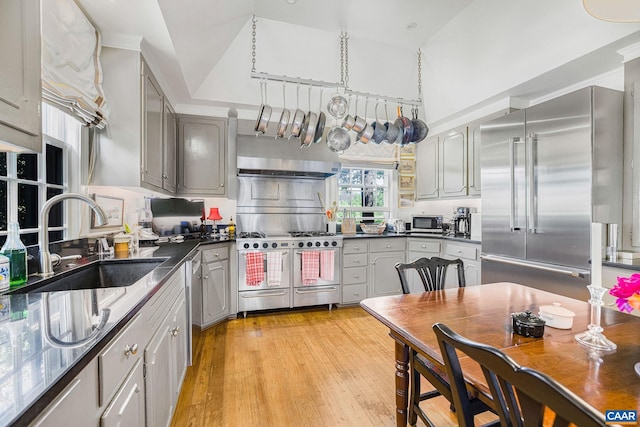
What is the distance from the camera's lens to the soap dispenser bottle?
1177mm

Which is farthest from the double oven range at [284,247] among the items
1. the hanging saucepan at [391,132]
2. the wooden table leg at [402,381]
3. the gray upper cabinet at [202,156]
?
the wooden table leg at [402,381]

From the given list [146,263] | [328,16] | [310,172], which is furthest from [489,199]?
[146,263]

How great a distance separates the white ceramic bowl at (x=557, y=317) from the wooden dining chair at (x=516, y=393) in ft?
1.81

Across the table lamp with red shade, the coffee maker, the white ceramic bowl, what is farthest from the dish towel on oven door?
the white ceramic bowl

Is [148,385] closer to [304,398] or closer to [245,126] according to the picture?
[304,398]

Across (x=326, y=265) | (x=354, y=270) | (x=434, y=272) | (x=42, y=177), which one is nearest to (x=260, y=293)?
(x=326, y=265)

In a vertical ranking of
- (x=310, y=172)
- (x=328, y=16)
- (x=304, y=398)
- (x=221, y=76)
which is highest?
(x=328, y=16)

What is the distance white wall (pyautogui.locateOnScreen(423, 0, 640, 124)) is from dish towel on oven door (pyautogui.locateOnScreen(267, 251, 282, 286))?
288 centimetres

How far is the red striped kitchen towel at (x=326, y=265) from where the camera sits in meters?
3.54

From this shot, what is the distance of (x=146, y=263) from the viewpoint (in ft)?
6.00

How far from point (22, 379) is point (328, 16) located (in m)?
3.29

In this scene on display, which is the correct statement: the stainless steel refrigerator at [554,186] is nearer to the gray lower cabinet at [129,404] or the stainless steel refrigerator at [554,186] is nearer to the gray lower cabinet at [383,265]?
the gray lower cabinet at [383,265]

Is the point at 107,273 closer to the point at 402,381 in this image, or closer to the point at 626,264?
the point at 402,381

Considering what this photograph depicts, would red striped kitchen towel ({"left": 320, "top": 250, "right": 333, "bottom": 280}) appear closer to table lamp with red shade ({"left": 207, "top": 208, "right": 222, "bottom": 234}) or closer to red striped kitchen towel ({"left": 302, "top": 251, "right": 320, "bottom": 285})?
red striped kitchen towel ({"left": 302, "top": 251, "right": 320, "bottom": 285})
